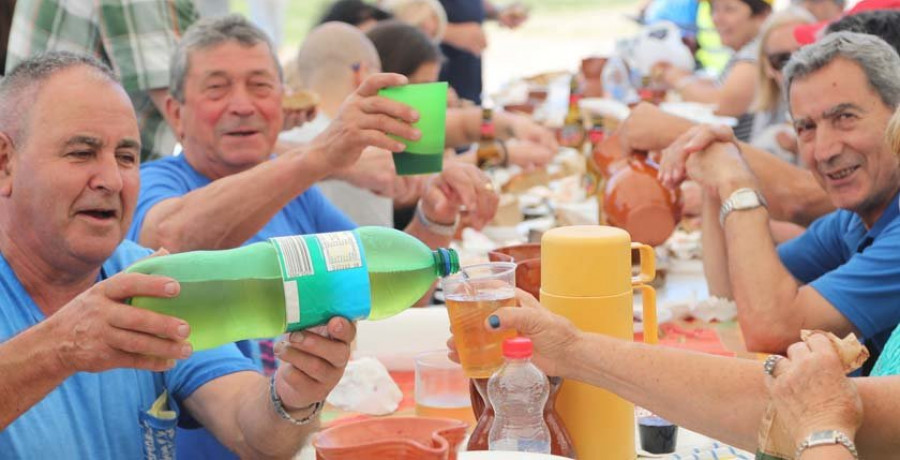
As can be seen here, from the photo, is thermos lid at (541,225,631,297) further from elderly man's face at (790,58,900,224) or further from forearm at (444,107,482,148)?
forearm at (444,107,482,148)

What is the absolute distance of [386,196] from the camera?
10.9 feet

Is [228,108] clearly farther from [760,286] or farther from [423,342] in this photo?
[760,286]

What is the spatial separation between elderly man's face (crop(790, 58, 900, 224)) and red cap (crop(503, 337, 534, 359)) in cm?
142

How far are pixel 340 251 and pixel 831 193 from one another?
1.67 meters

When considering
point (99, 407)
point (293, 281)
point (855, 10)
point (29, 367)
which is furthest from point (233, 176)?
point (855, 10)

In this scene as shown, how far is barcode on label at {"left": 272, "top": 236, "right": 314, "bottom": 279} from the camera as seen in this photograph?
1.28 metres

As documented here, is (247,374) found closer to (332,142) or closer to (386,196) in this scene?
(332,142)

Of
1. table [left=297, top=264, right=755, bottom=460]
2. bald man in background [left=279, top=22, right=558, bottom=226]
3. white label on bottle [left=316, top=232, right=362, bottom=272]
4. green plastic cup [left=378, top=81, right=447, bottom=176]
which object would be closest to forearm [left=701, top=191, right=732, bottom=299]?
table [left=297, top=264, right=755, bottom=460]

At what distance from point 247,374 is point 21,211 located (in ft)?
1.52

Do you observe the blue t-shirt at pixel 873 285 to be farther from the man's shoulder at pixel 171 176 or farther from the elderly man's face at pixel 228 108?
the man's shoulder at pixel 171 176

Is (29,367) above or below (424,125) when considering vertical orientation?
below

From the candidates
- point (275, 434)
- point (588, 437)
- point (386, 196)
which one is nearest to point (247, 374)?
point (275, 434)

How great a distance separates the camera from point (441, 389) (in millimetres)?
1867

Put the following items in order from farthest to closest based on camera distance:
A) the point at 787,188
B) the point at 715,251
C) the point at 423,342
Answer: the point at 787,188 → the point at 715,251 → the point at 423,342
